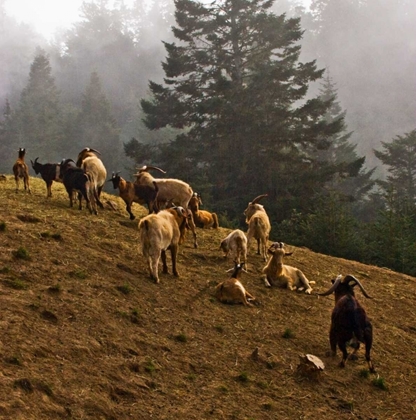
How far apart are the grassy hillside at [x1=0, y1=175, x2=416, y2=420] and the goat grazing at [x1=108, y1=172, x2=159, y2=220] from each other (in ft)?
6.92

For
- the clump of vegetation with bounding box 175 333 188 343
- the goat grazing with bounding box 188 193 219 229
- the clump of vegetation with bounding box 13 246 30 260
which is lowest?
the clump of vegetation with bounding box 175 333 188 343

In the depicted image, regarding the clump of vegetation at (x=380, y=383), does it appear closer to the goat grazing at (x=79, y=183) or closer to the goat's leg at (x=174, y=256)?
the goat's leg at (x=174, y=256)

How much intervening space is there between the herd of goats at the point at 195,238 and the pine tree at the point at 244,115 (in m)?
12.8

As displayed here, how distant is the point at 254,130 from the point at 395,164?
48.8 ft

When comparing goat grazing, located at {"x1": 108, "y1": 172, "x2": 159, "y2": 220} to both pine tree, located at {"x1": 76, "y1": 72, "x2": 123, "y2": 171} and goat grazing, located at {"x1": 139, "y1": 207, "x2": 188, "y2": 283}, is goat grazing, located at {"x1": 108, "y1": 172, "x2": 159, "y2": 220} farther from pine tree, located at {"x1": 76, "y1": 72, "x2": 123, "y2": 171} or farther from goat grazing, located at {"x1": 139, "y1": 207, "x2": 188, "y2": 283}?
pine tree, located at {"x1": 76, "y1": 72, "x2": 123, "y2": 171}

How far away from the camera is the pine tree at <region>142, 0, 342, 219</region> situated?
3059 cm

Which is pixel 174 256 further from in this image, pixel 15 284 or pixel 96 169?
pixel 96 169

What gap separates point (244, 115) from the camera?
103 ft

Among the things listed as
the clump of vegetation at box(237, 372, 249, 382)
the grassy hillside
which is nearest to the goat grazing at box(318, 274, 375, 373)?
the grassy hillside

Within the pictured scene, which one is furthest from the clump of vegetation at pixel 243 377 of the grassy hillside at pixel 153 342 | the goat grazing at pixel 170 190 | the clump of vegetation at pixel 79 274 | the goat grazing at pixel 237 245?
the goat grazing at pixel 170 190

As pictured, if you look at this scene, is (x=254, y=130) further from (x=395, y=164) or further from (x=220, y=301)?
(x=220, y=301)

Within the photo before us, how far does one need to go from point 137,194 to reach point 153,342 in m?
7.82

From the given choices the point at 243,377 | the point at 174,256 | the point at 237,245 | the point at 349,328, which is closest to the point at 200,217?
the point at 237,245

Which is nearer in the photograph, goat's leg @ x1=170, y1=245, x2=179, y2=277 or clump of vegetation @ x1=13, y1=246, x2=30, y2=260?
clump of vegetation @ x1=13, y1=246, x2=30, y2=260
